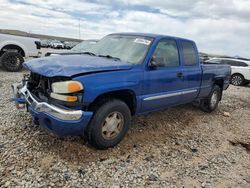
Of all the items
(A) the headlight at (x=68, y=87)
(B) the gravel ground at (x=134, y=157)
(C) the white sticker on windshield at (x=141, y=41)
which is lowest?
(B) the gravel ground at (x=134, y=157)

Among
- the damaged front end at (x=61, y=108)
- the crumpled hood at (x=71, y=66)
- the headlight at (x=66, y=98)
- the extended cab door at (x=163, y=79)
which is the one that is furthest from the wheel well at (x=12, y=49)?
the headlight at (x=66, y=98)

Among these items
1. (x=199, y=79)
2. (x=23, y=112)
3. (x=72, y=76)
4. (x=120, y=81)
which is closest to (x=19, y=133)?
(x=23, y=112)

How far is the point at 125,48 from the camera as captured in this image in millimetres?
4773

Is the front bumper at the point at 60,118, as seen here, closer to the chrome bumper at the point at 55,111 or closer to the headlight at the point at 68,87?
the chrome bumper at the point at 55,111

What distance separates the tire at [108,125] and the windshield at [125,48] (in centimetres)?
88

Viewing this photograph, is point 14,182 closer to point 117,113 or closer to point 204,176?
point 117,113

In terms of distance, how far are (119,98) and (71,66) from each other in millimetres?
962

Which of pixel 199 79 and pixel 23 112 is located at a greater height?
pixel 199 79

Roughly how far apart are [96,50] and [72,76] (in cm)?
176

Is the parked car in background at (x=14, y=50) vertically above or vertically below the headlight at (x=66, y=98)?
above

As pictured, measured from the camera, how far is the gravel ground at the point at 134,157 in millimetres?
3391

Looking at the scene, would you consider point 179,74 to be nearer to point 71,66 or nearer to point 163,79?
point 163,79

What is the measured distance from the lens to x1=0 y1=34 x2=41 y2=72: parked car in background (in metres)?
10.5

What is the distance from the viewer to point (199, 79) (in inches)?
232
